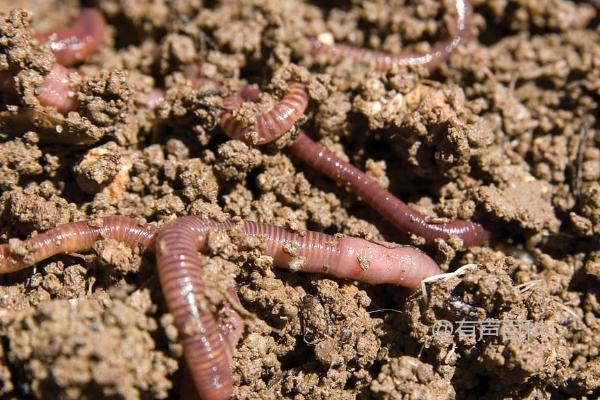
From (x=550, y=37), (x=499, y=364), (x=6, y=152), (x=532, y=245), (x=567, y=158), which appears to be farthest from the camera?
(x=550, y=37)

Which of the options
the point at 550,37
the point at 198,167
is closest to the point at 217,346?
the point at 198,167

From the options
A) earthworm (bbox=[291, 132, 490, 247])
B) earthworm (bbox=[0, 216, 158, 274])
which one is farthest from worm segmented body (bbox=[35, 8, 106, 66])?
earthworm (bbox=[291, 132, 490, 247])

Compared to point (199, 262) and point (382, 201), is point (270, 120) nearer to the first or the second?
point (382, 201)

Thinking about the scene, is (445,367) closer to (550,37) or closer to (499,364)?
(499,364)

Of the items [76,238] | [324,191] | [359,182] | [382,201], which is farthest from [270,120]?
[76,238]

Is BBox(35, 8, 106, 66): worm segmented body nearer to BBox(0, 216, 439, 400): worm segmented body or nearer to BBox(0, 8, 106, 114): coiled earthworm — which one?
BBox(0, 8, 106, 114): coiled earthworm

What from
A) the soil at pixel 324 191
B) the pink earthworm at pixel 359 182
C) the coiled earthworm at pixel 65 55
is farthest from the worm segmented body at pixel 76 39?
the pink earthworm at pixel 359 182
